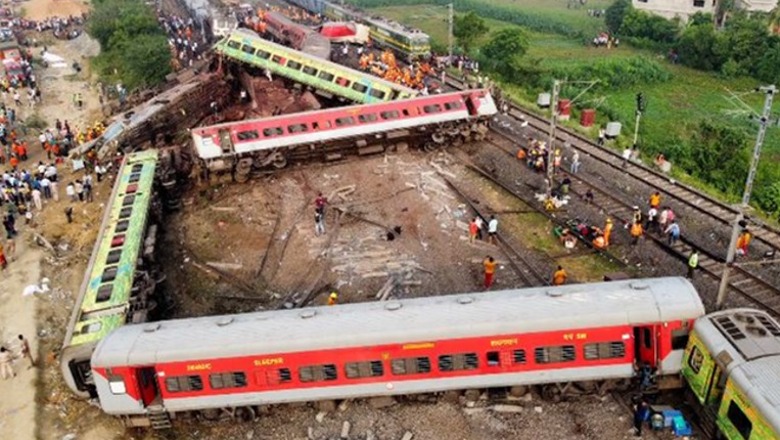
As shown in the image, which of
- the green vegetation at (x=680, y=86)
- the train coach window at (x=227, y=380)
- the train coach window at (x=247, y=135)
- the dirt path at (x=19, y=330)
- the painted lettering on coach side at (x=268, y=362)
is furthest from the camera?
the green vegetation at (x=680, y=86)

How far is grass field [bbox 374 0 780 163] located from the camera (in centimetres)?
4497

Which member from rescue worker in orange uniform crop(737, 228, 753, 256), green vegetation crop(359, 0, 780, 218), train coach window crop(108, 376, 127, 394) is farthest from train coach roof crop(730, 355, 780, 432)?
green vegetation crop(359, 0, 780, 218)

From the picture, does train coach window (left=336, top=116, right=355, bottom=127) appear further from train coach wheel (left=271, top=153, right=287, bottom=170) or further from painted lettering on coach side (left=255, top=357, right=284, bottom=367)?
painted lettering on coach side (left=255, top=357, right=284, bottom=367)

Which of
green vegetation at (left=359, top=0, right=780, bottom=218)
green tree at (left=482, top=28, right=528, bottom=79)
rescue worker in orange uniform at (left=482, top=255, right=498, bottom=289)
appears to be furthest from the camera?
green tree at (left=482, top=28, right=528, bottom=79)

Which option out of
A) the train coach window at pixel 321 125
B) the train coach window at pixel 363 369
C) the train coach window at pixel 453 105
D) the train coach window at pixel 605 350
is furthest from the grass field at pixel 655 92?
the train coach window at pixel 363 369

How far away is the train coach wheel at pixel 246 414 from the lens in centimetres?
1938

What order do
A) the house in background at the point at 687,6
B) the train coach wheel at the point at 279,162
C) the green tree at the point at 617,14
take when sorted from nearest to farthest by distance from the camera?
the train coach wheel at the point at 279,162 < the house in background at the point at 687,6 < the green tree at the point at 617,14

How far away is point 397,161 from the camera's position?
117ft

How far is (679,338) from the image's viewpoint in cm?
1761

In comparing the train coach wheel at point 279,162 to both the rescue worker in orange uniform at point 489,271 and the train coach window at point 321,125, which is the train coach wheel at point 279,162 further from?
the rescue worker in orange uniform at point 489,271

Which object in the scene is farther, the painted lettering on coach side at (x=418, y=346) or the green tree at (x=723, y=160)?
the green tree at (x=723, y=160)

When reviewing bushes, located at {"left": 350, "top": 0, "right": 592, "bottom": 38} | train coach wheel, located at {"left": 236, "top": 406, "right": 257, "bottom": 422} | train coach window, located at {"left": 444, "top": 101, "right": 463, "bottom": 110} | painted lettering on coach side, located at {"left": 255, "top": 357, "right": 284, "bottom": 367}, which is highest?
train coach window, located at {"left": 444, "top": 101, "right": 463, "bottom": 110}

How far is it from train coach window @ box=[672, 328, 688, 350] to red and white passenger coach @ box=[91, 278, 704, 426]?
0.08 feet

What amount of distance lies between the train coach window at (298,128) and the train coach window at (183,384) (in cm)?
1911
